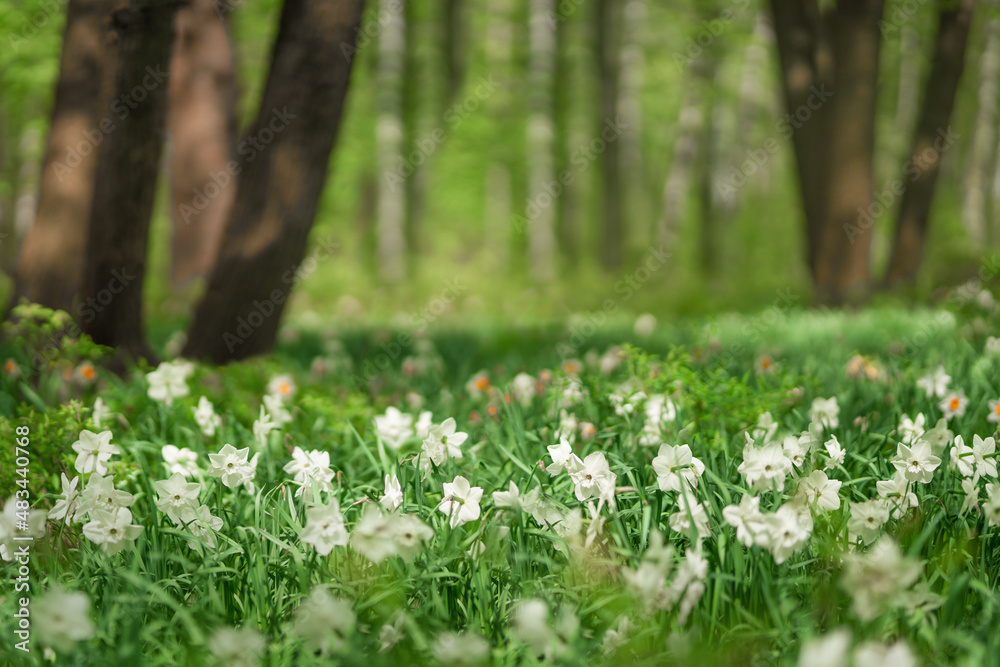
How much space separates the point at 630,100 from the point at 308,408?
1360 centimetres

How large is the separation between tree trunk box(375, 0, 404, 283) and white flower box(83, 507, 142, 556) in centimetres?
1132

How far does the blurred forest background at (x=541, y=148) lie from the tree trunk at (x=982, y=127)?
9cm

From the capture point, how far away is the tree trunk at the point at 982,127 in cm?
1644

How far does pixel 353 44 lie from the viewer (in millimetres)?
4215

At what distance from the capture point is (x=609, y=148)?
14.8 meters

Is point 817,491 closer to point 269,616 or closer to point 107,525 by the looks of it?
point 269,616

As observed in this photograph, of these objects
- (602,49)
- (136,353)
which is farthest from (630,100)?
(136,353)

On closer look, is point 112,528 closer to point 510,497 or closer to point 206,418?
point 510,497

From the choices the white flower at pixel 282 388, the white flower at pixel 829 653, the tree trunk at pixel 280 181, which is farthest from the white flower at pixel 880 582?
the tree trunk at pixel 280 181

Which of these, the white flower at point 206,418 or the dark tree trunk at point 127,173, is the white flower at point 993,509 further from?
the dark tree trunk at point 127,173

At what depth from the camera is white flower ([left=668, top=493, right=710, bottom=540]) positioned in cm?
166

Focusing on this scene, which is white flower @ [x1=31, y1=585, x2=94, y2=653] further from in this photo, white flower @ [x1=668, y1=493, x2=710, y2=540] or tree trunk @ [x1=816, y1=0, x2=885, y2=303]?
tree trunk @ [x1=816, y1=0, x2=885, y2=303]
